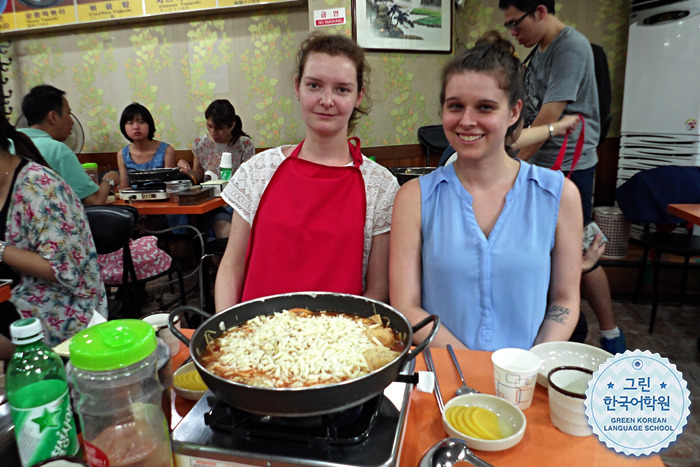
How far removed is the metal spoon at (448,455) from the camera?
69 cm

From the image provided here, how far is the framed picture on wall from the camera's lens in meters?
4.25

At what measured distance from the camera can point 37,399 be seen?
2.24 feet

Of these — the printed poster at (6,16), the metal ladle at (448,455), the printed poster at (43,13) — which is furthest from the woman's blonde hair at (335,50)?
the printed poster at (6,16)

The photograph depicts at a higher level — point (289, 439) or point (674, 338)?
point (289, 439)

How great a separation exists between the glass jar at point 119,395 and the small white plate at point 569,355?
2.57 feet

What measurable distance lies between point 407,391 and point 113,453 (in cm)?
49

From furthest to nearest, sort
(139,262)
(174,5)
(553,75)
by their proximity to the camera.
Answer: (174,5) < (139,262) < (553,75)

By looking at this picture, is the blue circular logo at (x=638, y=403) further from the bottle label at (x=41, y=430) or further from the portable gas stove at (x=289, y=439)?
the bottle label at (x=41, y=430)

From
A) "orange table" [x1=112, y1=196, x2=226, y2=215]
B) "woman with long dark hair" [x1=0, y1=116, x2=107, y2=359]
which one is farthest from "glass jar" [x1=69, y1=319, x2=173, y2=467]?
"orange table" [x1=112, y1=196, x2=226, y2=215]

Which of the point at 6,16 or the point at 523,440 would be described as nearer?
the point at 523,440

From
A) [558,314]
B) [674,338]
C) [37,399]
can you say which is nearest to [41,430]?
[37,399]

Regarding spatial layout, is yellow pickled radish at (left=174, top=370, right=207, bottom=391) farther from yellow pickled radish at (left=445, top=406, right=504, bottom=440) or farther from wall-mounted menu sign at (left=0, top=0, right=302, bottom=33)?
wall-mounted menu sign at (left=0, top=0, right=302, bottom=33)

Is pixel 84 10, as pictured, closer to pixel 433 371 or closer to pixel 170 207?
pixel 170 207

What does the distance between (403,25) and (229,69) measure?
1.96 metres
